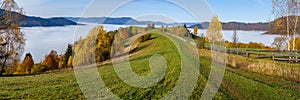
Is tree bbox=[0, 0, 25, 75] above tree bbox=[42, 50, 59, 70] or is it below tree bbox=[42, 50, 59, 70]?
above

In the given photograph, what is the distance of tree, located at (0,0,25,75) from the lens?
21.3m

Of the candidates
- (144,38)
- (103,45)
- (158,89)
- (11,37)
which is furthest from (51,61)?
(158,89)

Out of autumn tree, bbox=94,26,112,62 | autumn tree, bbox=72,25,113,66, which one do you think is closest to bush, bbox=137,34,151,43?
autumn tree, bbox=94,26,112,62

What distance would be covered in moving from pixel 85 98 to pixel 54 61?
2075 inches

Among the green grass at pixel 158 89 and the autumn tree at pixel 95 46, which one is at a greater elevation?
the autumn tree at pixel 95 46

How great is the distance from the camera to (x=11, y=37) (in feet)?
78.4

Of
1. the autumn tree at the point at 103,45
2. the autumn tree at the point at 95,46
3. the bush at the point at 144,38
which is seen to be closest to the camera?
the autumn tree at the point at 95,46

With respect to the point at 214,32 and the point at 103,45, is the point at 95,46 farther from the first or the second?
the point at 214,32

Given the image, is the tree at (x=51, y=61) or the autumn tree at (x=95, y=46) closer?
the autumn tree at (x=95, y=46)

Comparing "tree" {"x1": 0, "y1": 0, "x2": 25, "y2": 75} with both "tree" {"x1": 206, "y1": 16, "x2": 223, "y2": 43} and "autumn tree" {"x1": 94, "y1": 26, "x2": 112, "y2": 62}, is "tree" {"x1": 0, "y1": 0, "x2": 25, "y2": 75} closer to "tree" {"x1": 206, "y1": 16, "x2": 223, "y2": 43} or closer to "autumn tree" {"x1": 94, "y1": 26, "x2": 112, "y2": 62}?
"autumn tree" {"x1": 94, "y1": 26, "x2": 112, "y2": 62}

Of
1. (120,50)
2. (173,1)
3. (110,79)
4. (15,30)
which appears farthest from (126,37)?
(173,1)

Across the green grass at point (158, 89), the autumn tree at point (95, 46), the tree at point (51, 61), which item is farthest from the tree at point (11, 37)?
the tree at point (51, 61)

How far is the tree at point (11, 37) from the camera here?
838 inches

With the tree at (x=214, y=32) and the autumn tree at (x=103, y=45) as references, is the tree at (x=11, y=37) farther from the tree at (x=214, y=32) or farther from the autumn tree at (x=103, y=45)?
the tree at (x=214, y=32)
